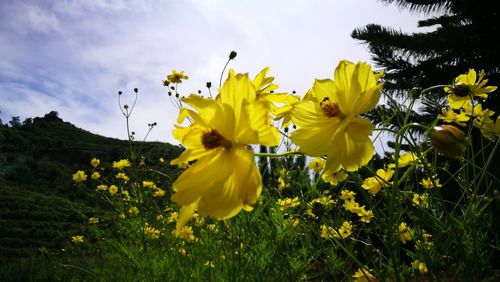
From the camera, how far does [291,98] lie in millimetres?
672

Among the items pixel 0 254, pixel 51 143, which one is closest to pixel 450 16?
pixel 0 254

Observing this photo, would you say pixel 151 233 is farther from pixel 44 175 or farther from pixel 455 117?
pixel 44 175

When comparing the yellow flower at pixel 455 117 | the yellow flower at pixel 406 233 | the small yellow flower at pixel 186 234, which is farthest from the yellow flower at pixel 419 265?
the small yellow flower at pixel 186 234

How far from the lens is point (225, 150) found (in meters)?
0.53

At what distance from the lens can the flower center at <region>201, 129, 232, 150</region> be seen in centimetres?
53

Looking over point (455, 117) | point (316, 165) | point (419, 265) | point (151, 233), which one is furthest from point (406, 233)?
point (151, 233)

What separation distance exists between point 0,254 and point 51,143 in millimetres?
15360

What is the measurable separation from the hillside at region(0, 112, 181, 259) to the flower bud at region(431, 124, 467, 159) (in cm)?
725

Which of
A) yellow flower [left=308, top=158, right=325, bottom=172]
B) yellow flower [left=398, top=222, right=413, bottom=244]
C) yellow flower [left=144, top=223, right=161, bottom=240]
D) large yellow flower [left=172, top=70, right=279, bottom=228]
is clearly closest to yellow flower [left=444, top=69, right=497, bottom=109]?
yellow flower [left=398, top=222, right=413, bottom=244]

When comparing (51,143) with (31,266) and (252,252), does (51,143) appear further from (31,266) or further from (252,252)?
(252,252)

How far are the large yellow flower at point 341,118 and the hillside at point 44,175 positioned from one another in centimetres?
715

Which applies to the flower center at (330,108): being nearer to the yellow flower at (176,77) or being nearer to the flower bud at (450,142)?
the flower bud at (450,142)

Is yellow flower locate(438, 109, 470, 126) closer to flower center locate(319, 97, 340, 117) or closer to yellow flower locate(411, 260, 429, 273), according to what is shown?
yellow flower locate(411, 260, 429, 273)

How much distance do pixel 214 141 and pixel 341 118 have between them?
0.19 meters
